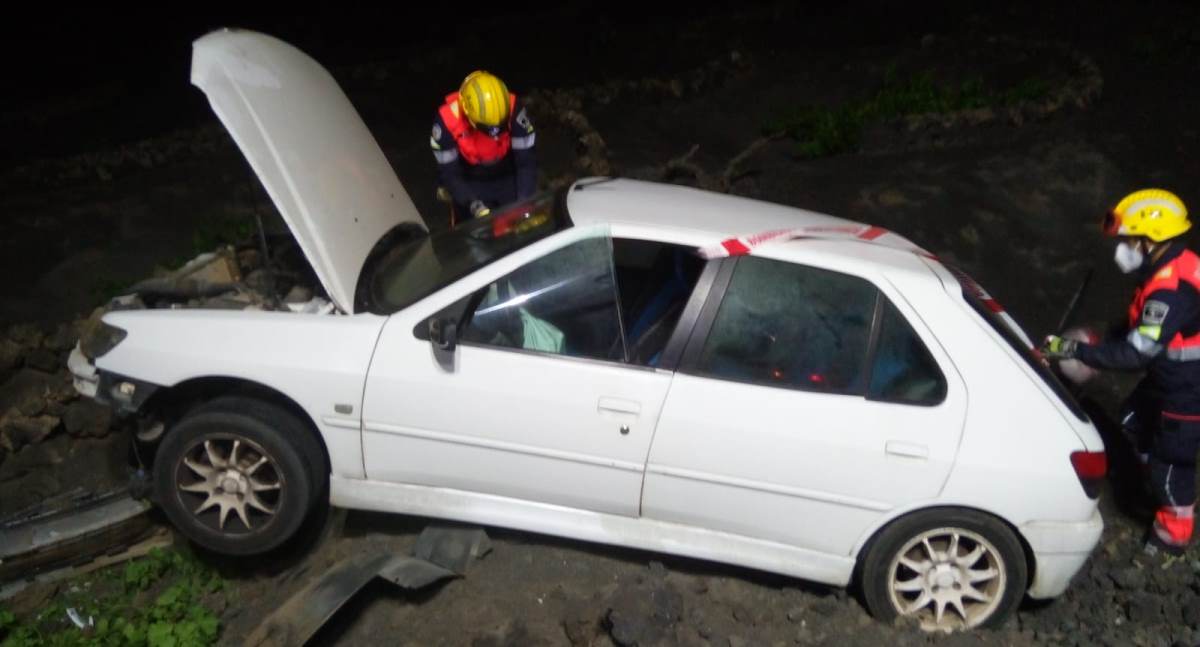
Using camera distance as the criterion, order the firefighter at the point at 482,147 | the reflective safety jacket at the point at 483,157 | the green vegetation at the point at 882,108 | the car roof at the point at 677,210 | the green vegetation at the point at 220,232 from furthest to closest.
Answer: the green vegetation at the point at 882,108, the green vegetation at the point at 220,232, the reflective safety jacket at the point at 483,157, the firefighter at the point at 482,147, the car roof at the point at 677,210

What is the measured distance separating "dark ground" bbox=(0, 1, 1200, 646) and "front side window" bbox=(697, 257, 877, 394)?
1.05 metres

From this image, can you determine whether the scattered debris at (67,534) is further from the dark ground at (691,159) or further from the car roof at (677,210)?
the car roof at (677,210)

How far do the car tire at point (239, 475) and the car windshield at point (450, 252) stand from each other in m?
0.63

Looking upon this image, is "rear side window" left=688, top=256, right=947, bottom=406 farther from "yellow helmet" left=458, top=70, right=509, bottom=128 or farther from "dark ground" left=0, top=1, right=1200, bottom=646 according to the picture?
"yellow helmet" left=458, top=70, right=509, bottom=128

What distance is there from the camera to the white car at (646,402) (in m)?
3.85

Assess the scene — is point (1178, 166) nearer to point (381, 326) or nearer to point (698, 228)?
point (698, 228)

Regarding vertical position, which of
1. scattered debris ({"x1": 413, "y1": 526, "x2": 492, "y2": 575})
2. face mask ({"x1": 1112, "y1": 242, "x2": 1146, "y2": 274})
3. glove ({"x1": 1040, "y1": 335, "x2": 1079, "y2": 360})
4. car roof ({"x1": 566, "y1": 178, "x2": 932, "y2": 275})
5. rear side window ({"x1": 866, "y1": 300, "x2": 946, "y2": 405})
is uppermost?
car roof ({"x1": 566, "y1": 178, "x2": 932, "y2": 275})

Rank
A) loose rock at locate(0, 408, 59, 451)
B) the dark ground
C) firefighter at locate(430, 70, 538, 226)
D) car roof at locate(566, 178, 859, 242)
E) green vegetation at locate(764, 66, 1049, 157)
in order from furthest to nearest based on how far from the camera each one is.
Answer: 1. green vegetation at locate(764, 66, 1049, 157)
2. firefighter at locate(430, 70, 538, 226)
3. loose rock at locate(0, 408, 59, 451)
4. the dark ground
5. car roof at locate(566, 178, 859, 242)

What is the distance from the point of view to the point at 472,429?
3963mm

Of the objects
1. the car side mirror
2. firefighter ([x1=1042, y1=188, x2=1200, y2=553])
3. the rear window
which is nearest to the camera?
the car side mirror

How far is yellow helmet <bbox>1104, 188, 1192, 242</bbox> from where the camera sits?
4.39m

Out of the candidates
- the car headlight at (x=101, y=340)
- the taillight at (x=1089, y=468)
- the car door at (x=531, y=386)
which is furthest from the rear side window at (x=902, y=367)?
the car headlight at (x=101, y=340)

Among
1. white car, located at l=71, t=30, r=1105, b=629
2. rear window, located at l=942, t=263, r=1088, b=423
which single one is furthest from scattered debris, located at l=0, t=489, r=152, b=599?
rear window, located at l=942, t=263, r=1088, b=423

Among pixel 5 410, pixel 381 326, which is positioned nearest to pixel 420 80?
pixel 5 410
